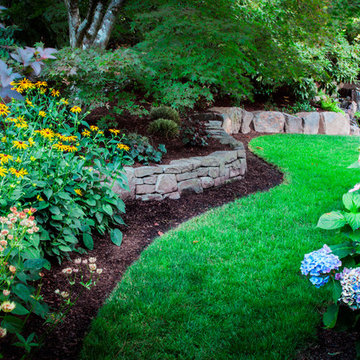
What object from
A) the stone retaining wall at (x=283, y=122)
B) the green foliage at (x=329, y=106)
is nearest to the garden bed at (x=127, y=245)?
the stone retaining wall at (x=283, y=122)

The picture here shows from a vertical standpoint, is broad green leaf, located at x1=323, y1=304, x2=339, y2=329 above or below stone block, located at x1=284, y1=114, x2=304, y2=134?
below

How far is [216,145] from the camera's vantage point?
600 centimetres

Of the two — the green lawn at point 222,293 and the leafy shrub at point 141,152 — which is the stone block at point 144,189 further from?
the green lawn at point 222,293

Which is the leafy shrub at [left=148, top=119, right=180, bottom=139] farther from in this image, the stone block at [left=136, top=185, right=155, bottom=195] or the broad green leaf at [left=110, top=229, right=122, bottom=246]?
the broad green leaf at [left=110, top=229, right=122, bottom=246]

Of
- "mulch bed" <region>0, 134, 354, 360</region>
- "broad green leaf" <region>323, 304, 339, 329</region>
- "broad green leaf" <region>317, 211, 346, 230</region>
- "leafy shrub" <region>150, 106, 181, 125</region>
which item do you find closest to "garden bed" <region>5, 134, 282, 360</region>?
"mulch bed" <region>0, 134, 354, 360</region>

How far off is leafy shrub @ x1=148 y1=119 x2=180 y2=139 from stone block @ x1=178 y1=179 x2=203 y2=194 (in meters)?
1.33

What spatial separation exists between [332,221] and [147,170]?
2.71 metres

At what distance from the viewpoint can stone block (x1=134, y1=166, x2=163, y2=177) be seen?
4.25 meters

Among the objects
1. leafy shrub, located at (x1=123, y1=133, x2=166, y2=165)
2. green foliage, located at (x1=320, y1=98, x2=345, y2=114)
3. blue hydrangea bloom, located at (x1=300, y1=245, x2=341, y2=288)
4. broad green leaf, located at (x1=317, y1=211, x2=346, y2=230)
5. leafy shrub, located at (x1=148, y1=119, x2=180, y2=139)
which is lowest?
blue hydrangea bloom, located at (x1=300, y1=245, x2=341, y2=288)

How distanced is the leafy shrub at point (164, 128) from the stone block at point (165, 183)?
150 centimetres

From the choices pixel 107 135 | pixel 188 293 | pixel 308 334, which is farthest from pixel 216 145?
pixel 308 334

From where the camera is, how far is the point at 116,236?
10.8 ft

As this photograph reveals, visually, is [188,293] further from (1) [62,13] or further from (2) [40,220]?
(1) [62,13]

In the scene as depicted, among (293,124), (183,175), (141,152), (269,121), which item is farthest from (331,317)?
(293,124)
